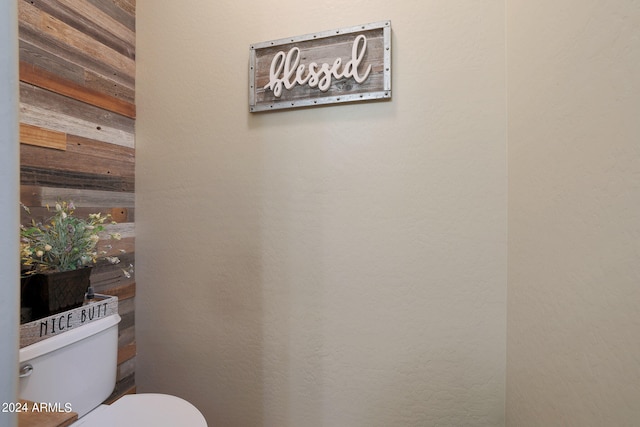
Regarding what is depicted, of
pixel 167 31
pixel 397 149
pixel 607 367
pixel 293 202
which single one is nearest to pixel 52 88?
pixel 167 31

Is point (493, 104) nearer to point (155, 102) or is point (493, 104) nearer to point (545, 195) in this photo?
point (545, 195)

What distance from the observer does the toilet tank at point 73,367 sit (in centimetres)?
80

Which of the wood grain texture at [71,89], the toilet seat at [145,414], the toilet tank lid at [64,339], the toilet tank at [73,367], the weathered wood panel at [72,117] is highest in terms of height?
the wood grain texture at [71,89]

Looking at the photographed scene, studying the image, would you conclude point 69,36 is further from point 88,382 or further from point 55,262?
point 88,382

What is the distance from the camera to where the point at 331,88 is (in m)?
1.09

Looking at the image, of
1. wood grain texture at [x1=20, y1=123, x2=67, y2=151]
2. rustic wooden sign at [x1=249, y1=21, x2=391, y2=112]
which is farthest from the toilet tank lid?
rustic wooden sign at [x1=249, y1=21, x2=391, y2=112]

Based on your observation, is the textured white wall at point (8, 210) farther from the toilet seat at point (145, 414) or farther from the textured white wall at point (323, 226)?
the textured white wall at point (323, 226)

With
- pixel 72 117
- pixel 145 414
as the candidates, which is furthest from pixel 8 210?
pixel 72 117

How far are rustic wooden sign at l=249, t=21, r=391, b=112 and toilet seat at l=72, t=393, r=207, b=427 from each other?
1.13 meters

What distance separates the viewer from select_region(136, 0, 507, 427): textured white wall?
987mm

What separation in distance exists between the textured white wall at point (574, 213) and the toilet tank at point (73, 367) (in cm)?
138

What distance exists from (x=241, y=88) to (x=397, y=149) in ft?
2.32

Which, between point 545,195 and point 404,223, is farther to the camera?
point 404,223

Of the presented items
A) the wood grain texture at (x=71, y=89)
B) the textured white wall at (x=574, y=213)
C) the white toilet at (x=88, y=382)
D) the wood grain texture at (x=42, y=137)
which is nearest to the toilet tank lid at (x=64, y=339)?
the white toilet at (x=88, y=382)
